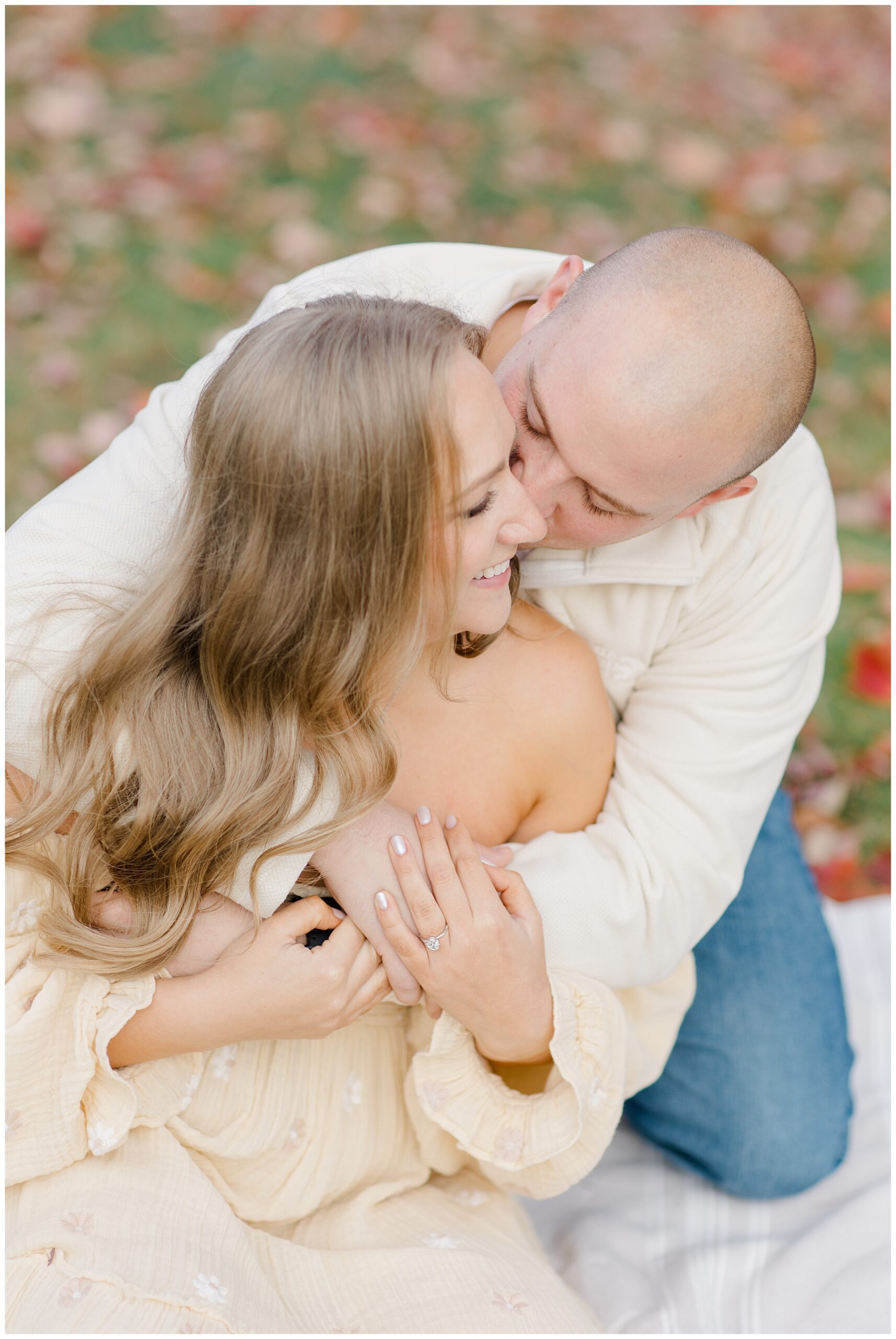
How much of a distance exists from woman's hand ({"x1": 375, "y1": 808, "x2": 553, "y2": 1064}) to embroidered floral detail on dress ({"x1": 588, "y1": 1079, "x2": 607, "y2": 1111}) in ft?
0.39

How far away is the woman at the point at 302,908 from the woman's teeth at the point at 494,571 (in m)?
0.01

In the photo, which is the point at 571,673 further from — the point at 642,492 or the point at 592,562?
the point at 642,492

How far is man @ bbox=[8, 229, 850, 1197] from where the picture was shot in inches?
70.7

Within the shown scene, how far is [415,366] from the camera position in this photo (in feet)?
5.09

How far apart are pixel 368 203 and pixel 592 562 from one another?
10.5ft

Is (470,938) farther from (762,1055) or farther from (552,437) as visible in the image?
(762,1055)

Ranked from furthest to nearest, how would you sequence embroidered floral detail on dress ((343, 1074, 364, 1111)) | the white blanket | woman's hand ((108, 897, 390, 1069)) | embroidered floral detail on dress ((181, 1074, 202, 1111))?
the white blanket, embroidered floral detail on dress ((343, 1074, 364, 1111)), embroidered floral detail on dress ((181, 1074, 202, 1111)), woman's hand ((108, 897, 390, 1069))

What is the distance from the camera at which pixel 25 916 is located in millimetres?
1781

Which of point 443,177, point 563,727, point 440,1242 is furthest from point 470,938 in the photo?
point 443,177

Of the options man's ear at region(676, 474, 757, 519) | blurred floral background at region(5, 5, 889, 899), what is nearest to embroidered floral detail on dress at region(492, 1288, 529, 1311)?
man's ear at region(676, 474, 757, 519)

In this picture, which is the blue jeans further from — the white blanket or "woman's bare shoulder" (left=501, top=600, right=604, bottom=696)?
"woman's bare shoulder" (left=501, top=600, right=604, bottom=696)

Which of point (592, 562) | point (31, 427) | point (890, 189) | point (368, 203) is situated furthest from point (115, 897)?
point (890, 189)

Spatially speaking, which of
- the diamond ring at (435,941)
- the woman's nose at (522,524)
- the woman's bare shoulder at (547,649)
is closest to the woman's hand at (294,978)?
the diamond ring at (435,941)

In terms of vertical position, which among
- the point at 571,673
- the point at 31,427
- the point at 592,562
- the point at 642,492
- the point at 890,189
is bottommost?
the point at 890,189
